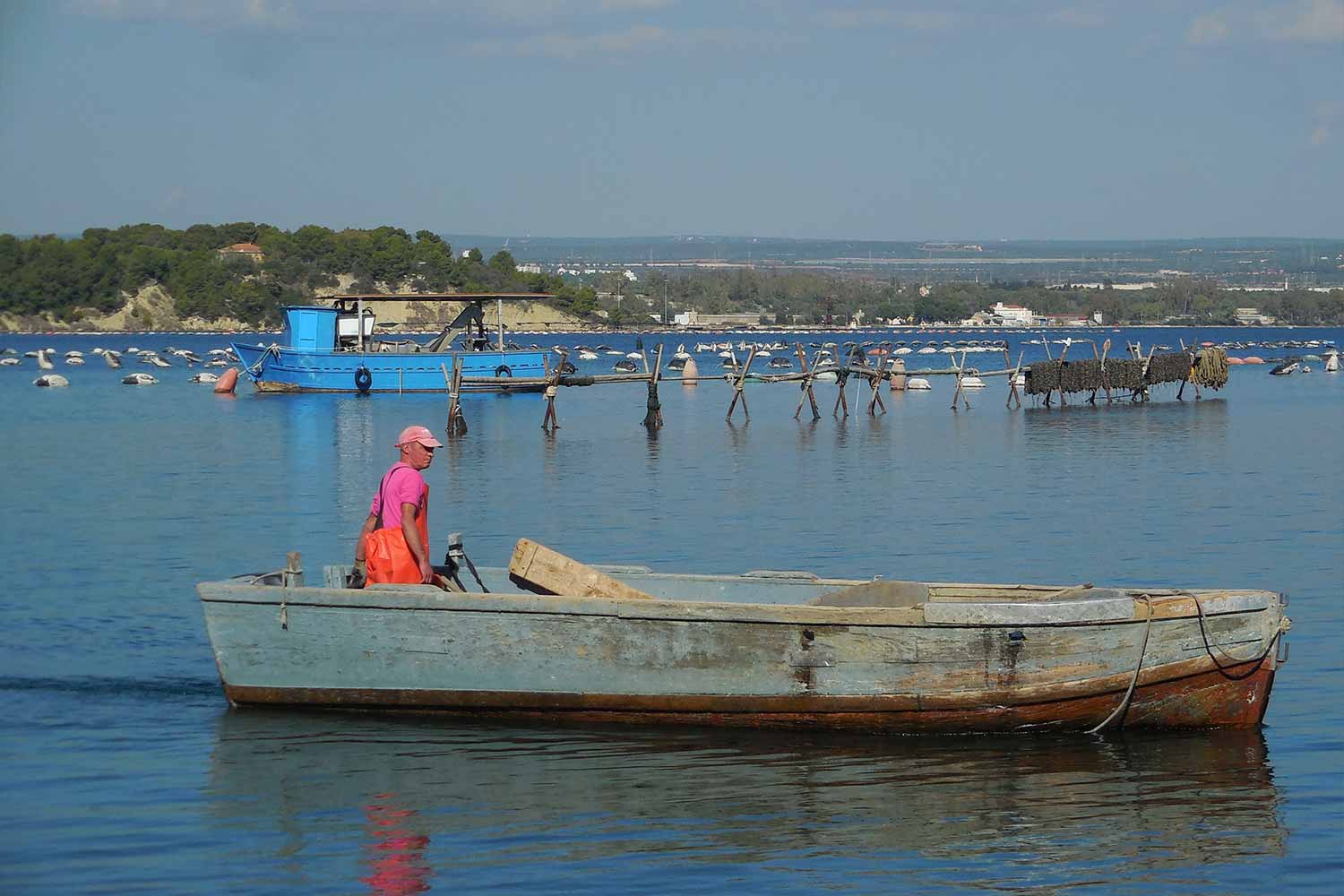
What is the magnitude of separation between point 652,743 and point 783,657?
3.73ft

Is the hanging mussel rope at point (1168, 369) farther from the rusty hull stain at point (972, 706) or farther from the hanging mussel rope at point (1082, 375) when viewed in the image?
the rusty hull stain at point (972, 706)

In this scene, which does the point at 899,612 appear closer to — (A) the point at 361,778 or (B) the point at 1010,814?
(B) the point at 1010,814

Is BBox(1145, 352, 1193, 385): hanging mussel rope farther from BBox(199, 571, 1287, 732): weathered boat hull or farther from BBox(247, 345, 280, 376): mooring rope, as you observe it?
BBox(199, 571, 1287, 732): weathered boat hull

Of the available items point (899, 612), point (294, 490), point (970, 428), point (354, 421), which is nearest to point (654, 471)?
point (294, 490)

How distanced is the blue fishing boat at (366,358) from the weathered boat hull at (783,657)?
151 ft

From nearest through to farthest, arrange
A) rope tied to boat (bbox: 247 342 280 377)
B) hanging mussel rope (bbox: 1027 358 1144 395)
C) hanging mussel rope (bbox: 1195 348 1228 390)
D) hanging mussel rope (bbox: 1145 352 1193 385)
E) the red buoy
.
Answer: hanging mussel rope (bbox: 1027 358 1144 395), hanging mussel rope (bbox: 1145 352 1193 385), hanging mussel rope (bbox: 1195 348 1228 390), rope tied to boat (bbox: 247 342 280 377), the red buoy

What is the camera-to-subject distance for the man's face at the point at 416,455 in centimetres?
1176

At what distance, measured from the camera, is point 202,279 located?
15938 centimetres

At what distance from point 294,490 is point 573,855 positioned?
69.2ft

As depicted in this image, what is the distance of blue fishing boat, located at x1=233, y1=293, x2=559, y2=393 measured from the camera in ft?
194

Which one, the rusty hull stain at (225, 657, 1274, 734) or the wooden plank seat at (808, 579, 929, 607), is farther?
the wooden plank seat at (808, 579, 929, 607)

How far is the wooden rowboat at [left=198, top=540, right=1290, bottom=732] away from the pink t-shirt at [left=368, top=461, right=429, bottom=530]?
22.2 inches

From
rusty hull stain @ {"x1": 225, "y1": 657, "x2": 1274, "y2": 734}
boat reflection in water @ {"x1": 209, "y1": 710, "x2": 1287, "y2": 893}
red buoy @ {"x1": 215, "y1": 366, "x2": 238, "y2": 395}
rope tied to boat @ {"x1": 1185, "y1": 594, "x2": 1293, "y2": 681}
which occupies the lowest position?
red buoy @ {"x1": 215, "y1": 366, "x2": 238, "y2": 395}

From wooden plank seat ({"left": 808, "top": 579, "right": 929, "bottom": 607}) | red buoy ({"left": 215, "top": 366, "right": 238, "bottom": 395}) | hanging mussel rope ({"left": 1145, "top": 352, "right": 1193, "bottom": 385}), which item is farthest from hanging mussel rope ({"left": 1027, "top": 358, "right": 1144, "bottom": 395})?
wooden plank seat ({"left": 808, "top": 579, "right": 929, "bottom": 607})
